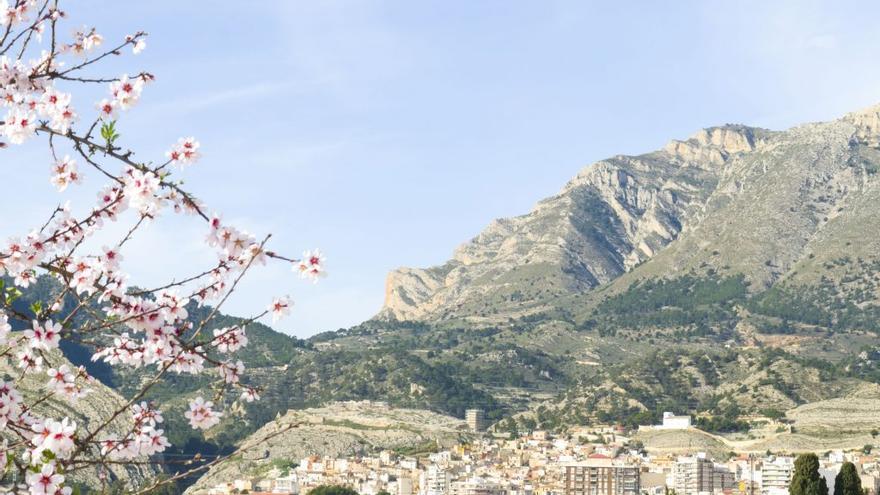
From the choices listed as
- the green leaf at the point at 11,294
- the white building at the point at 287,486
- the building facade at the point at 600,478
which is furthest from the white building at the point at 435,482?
Result: the green leaf at the point at 11,294

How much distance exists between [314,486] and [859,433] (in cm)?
6501

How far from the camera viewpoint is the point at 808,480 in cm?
8062

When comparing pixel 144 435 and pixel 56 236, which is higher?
pixel 56 236

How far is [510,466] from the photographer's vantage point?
17588cm

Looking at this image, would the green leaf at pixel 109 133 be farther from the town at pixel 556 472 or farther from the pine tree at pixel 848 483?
the town at pixel 556 472

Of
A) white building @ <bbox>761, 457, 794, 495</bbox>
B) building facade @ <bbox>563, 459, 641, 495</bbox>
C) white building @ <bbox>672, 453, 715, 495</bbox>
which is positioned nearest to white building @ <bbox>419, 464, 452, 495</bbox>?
building facade @ <bbox>563, 459, 641, 495</bbox>

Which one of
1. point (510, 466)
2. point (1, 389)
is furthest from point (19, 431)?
point (510, 466)

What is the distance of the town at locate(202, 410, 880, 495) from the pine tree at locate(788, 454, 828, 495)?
51954 millimetres

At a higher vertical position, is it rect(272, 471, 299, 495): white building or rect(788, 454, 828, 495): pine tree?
rect(272, 471, 299, 495): white building

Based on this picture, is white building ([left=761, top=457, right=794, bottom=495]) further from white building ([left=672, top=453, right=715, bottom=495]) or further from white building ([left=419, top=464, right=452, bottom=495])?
white building ([left=419, top=464, right=452, bottom=495])

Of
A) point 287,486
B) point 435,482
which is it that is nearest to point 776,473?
point 435,482

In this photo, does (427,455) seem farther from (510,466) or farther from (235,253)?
(235,253)

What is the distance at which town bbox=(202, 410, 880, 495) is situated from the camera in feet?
493

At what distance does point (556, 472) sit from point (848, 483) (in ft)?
289
